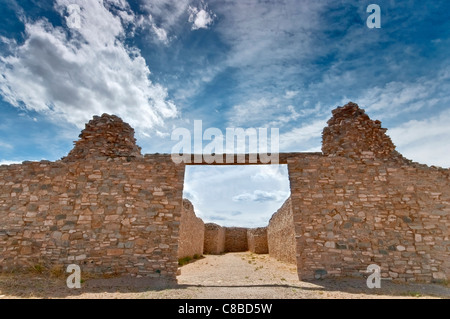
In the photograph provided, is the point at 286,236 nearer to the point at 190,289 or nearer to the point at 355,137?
the point at 355,137

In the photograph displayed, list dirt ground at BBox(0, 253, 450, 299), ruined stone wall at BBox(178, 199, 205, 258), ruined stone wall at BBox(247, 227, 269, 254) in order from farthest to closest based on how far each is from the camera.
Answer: ruined stone wall at BBox(247, 227, 269, 254)
ruined stone wall at BBox(178, 199, 205, 258)
dirt ground at BBox(0, 253, 450, 299)

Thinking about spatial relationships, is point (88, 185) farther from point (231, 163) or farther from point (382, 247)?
point (382, 247)

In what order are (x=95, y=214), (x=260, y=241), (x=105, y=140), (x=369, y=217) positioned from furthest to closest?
(x=260, y=241) < (x=105, y=140) < (x=95, y=214) < (x=369, y=217)

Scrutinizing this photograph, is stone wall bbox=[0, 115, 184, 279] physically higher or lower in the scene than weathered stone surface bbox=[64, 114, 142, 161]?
lower

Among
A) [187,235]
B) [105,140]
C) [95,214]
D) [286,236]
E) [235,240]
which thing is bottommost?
[235,240]

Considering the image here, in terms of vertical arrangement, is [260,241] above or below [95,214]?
below

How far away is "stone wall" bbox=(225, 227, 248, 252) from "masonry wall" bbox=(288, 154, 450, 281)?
20.6m

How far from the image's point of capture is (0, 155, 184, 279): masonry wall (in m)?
6.83

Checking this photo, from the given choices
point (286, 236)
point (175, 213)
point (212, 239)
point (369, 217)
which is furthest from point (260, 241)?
point (175, 213)

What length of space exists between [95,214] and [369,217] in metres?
8.49

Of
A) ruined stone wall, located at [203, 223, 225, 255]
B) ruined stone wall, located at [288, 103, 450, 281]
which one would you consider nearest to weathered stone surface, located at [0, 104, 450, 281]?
ruined stone wall, located at [288, 103, 450, 281]

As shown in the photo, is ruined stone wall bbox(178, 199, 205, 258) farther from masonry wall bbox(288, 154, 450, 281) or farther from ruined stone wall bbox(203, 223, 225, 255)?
masonry wall bbox(288, 154, 450, 281)

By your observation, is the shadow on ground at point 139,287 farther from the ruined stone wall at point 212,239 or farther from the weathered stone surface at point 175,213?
the ruined stone wall at point 212,239

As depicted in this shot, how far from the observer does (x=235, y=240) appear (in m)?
26.4
